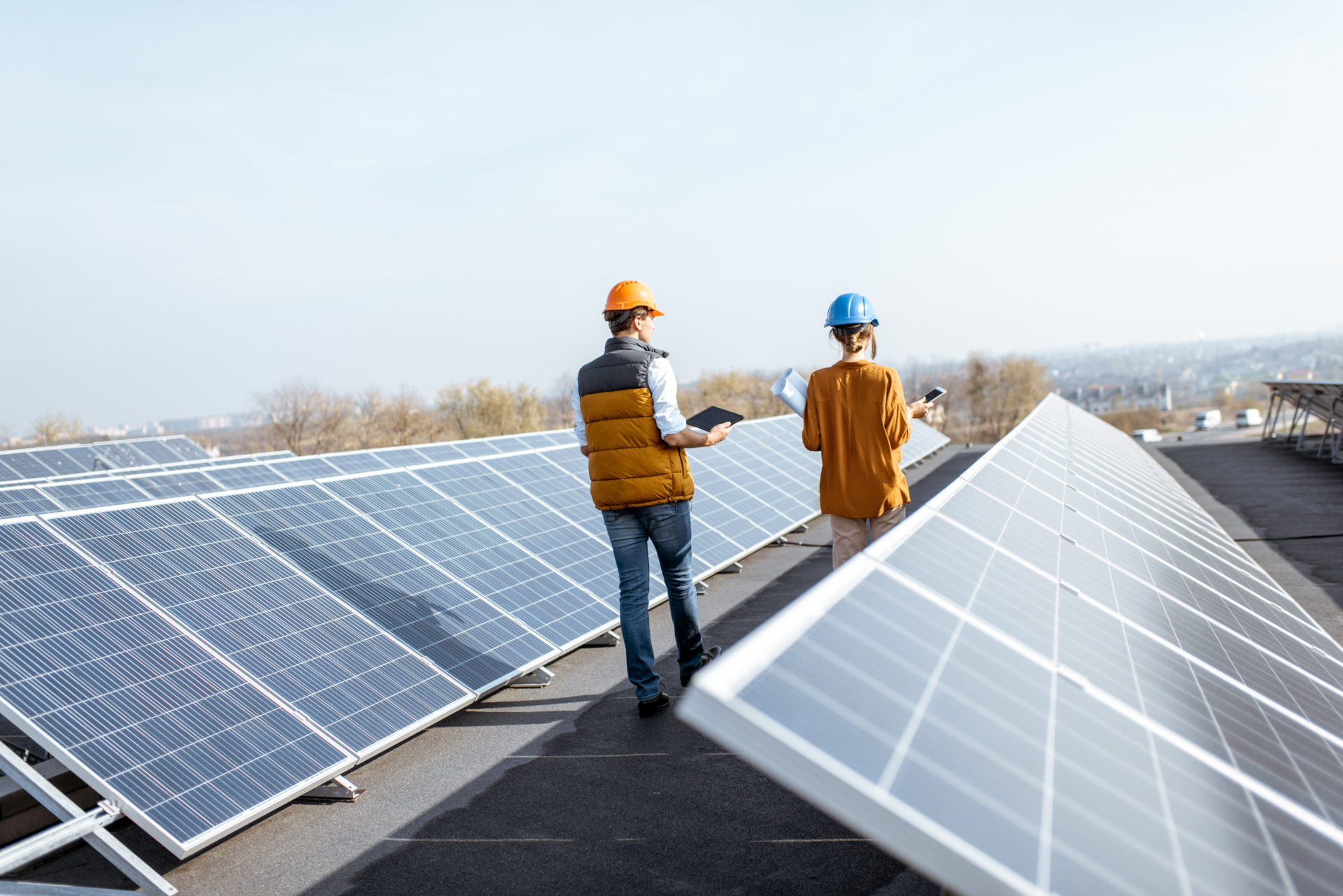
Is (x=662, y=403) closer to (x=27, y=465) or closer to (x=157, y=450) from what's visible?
(x=27, y=465)

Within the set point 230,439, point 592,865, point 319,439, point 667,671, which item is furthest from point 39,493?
point 230,439

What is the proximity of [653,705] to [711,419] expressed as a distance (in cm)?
185

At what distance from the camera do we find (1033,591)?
10.6ft

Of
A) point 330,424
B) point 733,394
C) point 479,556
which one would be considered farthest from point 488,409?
point 479,556

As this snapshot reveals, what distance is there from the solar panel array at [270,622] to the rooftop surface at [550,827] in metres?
0.26

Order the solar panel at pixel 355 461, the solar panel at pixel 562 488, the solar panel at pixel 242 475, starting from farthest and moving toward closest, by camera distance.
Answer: the solar panel at pixel 242 475
the solar panel at pixel 355 461
the solar panel at pixel 562 488

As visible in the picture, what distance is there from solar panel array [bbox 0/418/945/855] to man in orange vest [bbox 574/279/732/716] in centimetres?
111

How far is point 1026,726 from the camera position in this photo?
2039 mm

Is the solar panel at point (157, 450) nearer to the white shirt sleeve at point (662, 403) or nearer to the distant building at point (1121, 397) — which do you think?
the white shirt sleeve at point (662, 403)

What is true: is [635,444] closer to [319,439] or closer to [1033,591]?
[1033,591]

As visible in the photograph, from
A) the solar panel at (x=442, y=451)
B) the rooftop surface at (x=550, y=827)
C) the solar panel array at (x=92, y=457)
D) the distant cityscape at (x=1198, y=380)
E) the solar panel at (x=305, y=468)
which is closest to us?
the rooftop surface at (x=550, y=827)

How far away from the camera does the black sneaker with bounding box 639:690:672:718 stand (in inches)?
213

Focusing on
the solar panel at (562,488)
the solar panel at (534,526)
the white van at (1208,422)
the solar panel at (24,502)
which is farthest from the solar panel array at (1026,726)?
the white van at (1208,422)

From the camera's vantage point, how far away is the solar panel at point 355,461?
13.6m
